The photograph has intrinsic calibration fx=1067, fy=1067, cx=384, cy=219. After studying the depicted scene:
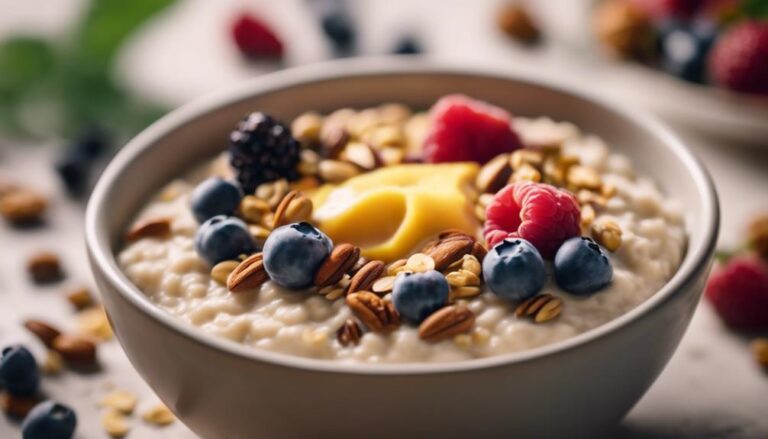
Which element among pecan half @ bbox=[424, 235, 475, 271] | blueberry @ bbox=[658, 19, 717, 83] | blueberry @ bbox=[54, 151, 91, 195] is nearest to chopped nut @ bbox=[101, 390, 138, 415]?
pecan half @ bbox=[424, 235, 475, 271]

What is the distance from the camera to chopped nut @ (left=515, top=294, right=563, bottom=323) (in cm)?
140

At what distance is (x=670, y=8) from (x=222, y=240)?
1.71m

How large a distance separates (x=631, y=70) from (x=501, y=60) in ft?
1.27

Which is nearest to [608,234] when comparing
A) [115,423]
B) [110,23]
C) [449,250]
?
[449,250]

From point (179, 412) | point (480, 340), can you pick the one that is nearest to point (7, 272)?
point (179, 412)

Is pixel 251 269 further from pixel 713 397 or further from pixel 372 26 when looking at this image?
pixel 372 26

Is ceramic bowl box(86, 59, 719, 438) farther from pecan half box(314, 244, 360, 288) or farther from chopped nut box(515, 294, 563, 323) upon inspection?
pecan half box(314, 244, 360, 288)

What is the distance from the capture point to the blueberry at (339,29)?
2814 mm

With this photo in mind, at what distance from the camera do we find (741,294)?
192cm

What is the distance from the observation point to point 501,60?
2.78 m

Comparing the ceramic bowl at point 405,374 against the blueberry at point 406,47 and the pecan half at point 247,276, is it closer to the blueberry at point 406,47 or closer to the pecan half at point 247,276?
the pecan half at point 247,276

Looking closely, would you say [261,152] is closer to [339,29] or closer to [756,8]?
[339,29]

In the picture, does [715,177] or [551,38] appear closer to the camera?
[715,177]

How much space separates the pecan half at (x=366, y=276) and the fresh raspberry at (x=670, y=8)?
5.17 feet
